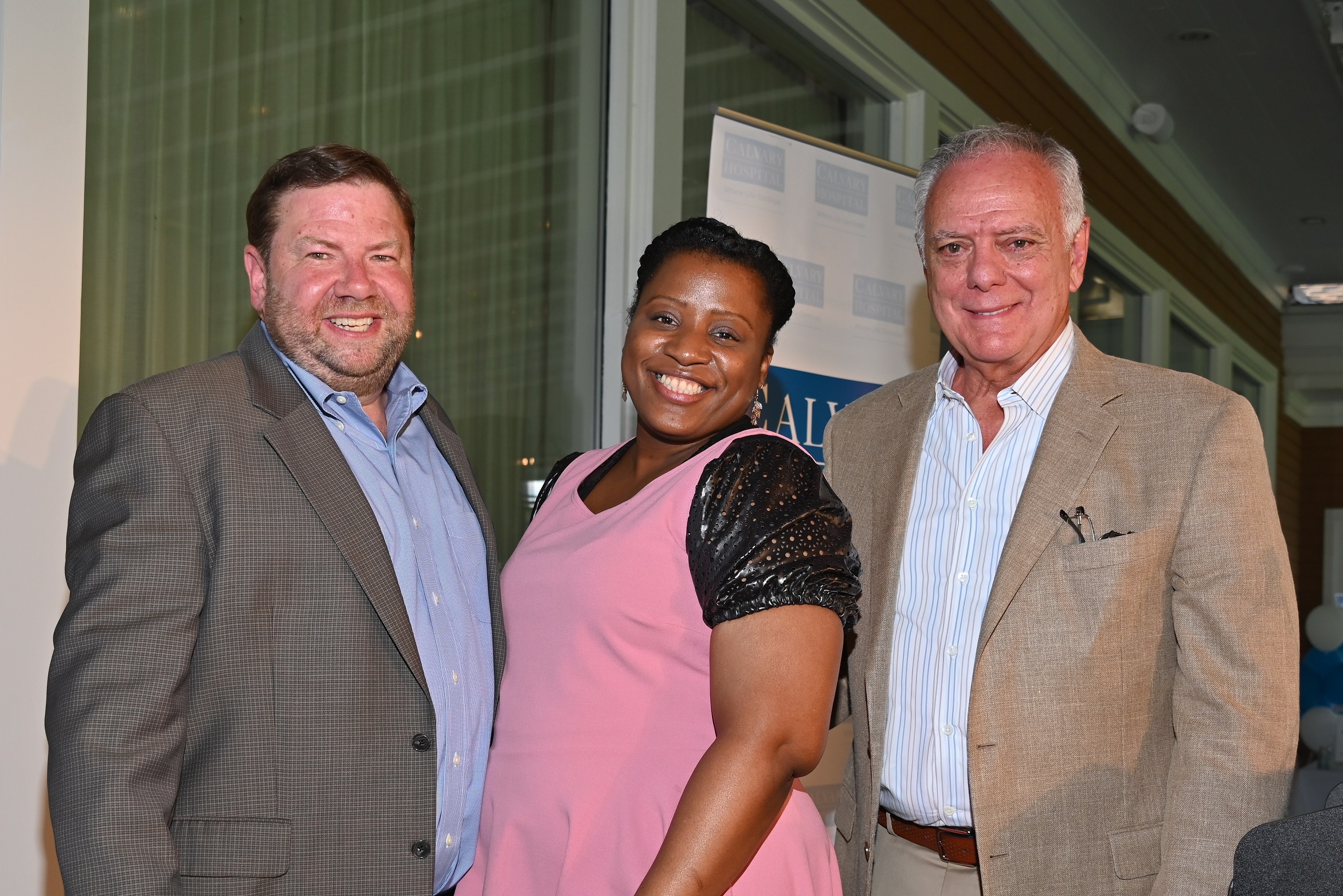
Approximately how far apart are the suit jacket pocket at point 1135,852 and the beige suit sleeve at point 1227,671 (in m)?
0.04

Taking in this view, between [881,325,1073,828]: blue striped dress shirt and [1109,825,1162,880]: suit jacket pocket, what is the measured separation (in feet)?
0.72

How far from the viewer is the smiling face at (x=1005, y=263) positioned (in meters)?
2.12

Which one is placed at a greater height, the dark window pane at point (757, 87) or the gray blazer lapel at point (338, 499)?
the dark window pane at point (757, 87)

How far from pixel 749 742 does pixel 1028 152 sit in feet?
3.89

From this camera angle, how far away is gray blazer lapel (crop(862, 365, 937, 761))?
2088 millimetres

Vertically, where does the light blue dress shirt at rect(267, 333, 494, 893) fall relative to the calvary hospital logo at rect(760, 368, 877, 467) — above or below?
below

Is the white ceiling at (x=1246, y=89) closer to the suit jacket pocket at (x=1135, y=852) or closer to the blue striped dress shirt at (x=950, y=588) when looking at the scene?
the blue striped dress shirt at (x=950, y=588)

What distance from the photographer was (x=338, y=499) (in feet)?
5.58

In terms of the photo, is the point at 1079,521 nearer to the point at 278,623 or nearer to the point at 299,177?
the point at 278,623

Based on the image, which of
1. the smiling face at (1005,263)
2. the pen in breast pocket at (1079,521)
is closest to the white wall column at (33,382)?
the smiling face at (1005,263)

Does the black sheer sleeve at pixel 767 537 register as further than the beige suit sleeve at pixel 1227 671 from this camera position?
No

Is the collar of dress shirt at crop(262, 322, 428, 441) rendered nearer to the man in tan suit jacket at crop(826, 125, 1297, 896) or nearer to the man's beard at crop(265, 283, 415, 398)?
the man's beard at crop(265, 283, 415, 398)

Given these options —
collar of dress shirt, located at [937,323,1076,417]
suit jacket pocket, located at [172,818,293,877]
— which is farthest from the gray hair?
suit jacket pocket, located at [172,818,293,877]

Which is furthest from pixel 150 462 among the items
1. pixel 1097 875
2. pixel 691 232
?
pixel 1097 875
